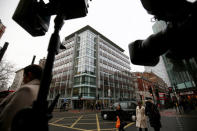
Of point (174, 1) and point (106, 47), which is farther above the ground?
point (106, 47)

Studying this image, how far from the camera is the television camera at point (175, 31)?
586mm

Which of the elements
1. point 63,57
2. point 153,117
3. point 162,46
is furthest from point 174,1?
point 63,57

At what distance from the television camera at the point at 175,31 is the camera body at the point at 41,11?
715 mm

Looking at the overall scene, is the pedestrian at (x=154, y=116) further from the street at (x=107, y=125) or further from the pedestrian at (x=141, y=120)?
the street at (x=107, y=125)

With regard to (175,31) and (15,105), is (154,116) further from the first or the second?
(15,105)

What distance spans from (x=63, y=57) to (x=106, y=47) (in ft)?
59.5

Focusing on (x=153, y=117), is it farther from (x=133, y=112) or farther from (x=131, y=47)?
(x=131, y=47)

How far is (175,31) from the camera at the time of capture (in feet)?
2.13

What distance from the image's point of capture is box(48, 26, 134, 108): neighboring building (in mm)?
26312

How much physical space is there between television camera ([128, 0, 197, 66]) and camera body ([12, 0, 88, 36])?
71 centimetres

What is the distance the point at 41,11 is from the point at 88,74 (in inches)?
1060

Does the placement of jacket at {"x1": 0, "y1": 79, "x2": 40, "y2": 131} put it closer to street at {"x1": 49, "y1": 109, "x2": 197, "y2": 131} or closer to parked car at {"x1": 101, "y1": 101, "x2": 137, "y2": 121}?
street at {"x1": 49, "y1": 109, "x2": 197, "y2": 131}

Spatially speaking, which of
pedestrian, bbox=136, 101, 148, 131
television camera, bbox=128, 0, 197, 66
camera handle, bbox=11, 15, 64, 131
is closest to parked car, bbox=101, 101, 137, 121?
pedestrian, bbox=136, 101, 148, 131

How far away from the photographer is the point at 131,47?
44.2 inches
